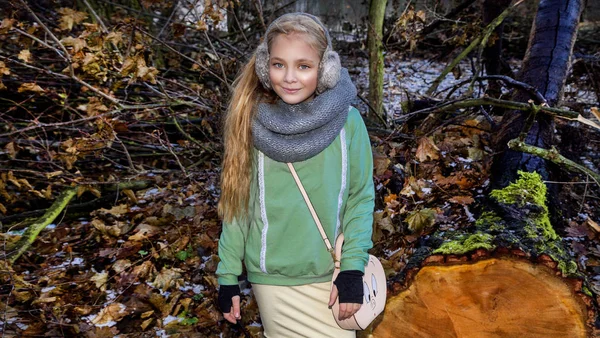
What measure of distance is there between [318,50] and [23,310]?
2.48m

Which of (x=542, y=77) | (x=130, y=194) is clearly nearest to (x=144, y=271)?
(x=130, y=194)

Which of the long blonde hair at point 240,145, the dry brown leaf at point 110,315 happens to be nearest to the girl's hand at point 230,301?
the long blonde hair at point 240,145

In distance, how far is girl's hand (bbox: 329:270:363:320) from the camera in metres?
1.67

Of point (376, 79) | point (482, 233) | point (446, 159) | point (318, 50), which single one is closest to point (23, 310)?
point (318, 50)

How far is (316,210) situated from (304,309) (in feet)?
1.42

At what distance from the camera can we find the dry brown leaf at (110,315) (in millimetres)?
2748

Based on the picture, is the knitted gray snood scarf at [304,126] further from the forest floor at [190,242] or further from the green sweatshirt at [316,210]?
the forest floor at [190,242]

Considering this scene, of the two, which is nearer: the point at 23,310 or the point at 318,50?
the point at 318,50

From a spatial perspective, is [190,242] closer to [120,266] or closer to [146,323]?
[120,266]

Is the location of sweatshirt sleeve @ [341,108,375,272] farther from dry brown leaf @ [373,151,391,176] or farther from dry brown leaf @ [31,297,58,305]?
dry brown leaf @ [31,297,58,305]

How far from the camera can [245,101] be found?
186 centimetres

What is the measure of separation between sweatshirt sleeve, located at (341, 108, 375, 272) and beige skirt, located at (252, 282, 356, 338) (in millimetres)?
227

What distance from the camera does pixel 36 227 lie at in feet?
10.9

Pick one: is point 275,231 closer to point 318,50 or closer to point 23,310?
point 318,50
